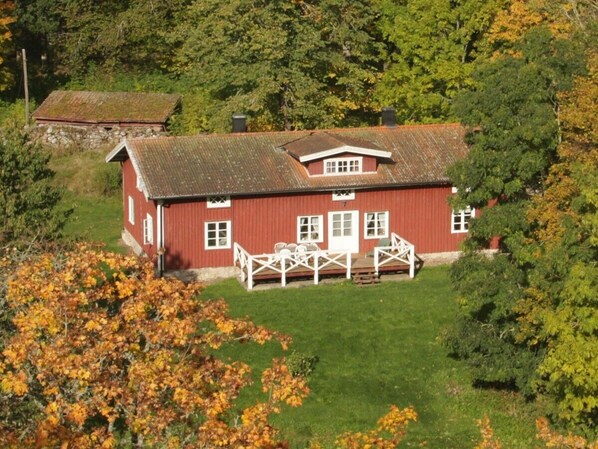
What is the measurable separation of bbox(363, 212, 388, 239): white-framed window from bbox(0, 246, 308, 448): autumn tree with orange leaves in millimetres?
22840

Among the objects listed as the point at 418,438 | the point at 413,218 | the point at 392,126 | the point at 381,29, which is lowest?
the point at 418,438

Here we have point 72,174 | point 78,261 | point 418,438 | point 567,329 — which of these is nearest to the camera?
point 78,261

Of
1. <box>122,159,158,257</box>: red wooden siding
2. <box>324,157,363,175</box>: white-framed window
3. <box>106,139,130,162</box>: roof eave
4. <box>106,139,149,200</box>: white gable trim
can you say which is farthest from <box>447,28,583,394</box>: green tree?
<box>106,139,130,162</box>: roof eave

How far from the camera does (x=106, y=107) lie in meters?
55.5

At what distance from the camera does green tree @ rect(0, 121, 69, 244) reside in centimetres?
3067

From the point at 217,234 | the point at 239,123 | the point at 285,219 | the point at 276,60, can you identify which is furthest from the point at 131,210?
the point at 276,60

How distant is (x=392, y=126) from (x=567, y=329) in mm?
18526

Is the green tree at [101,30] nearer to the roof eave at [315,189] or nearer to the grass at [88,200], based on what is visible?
the grass at [88,200]

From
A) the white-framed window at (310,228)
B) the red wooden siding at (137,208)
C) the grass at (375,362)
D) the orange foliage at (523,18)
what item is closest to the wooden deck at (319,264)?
the grass at (375,362)

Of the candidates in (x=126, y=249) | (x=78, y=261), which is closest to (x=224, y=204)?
(x=126, y=249)

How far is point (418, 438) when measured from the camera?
26844 millimetres

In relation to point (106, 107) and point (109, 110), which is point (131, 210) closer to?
point (109, 110)

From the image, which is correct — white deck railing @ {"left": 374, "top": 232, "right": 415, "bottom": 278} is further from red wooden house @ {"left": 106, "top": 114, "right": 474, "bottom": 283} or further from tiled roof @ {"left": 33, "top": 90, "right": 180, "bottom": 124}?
tiled roof @ {"left": 33, "top": 90, "right": 180, "bottom": 124}

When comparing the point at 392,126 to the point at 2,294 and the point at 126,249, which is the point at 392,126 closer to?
the point at 126,249
